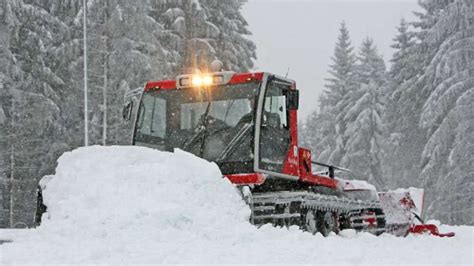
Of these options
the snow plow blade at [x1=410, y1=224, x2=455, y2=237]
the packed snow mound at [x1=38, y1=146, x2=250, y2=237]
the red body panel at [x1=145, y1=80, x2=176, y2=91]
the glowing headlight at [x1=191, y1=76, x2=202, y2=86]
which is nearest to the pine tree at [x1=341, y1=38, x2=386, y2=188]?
the snow plow blade at [x1=410, y1=224, x2=455, y2=237]

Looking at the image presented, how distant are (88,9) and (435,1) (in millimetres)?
15795

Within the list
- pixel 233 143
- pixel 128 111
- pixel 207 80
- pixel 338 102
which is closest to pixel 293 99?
pixel 233 143

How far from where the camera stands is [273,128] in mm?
11250

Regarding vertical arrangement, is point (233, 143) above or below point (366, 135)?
above

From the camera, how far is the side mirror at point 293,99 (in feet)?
36.9

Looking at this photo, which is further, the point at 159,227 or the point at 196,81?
A: the point at 196,81

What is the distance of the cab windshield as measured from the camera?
11.0 metres

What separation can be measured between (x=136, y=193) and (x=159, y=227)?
2.79 feet

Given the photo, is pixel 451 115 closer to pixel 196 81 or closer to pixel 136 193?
pixel 196 81

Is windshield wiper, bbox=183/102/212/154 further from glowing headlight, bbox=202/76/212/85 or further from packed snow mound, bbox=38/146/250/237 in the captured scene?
packed snow mound, bbox=38/146/250/237

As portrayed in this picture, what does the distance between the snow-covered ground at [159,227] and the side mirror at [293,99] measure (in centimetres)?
213

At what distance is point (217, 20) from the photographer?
29.7 metres

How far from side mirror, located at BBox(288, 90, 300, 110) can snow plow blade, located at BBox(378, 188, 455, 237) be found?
13.8 feet

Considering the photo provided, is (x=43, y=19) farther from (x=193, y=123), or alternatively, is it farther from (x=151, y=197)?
(x=151, y=197)
